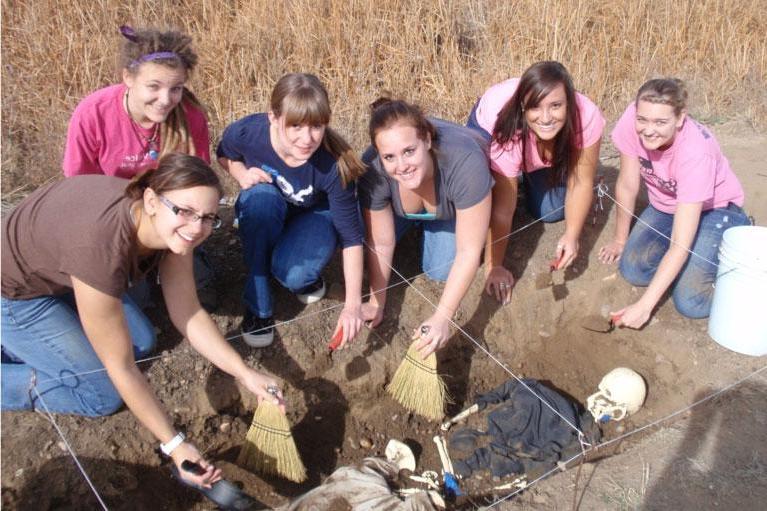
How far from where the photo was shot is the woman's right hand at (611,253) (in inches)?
153

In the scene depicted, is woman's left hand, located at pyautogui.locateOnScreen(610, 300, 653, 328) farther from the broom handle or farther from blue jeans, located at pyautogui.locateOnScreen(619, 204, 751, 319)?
the broom handle

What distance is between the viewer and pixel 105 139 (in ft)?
9.72

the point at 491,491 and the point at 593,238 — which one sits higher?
the point at 593,238

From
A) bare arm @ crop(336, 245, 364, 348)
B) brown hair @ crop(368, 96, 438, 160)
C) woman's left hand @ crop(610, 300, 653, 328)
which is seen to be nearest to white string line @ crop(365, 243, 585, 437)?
bare arm @ crop(336, 245, 364, 348)

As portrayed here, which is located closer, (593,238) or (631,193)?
(631,193)

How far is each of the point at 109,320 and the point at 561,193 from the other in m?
2.61

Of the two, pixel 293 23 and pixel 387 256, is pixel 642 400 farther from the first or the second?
pixel 293 23

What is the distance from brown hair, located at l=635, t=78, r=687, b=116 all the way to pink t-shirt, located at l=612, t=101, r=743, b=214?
0.17 meters

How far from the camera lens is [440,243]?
143 inches

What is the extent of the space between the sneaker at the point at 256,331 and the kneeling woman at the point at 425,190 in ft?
1.64

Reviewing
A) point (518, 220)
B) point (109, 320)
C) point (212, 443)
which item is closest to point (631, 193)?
point (518, 220)

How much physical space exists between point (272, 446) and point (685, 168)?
2325mm

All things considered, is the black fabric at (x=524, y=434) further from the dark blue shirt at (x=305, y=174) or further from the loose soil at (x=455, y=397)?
the dark blue shirt at (x=305, y=174)

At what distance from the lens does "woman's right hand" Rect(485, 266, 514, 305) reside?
12.3 ft
